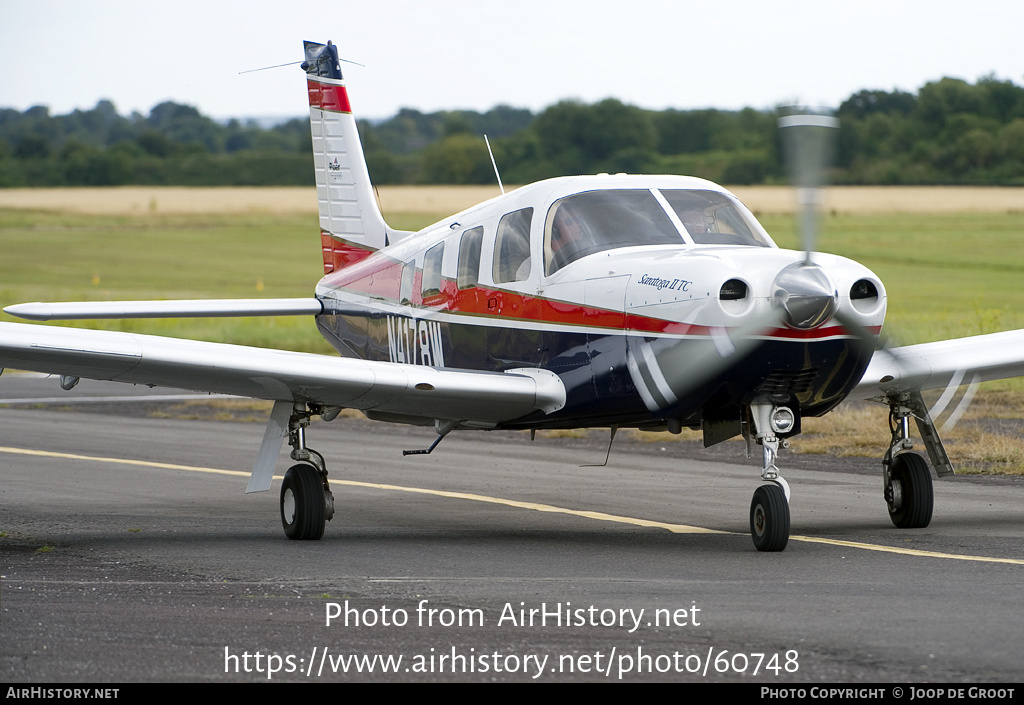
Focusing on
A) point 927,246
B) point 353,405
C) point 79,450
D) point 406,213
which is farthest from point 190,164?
point 353,405

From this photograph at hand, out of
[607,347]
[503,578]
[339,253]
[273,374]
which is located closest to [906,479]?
[607,347]

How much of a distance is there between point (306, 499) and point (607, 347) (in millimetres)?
2722

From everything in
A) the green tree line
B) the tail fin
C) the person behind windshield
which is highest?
the green tree line

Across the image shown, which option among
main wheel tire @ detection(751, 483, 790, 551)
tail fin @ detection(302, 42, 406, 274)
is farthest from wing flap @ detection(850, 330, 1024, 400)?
tail fin @ detection(302, 42, 406, 274)

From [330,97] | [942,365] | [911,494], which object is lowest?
[911,494]

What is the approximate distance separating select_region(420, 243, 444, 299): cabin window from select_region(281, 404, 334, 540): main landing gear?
1828 mm

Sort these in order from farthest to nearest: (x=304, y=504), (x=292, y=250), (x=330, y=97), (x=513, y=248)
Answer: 1. (x=292, y=250)
2. (x=330, y=97)
3. (x=513, y=248)
4. (x=304, y=504)

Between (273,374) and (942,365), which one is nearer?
(273,374)

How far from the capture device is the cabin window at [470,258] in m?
11.4

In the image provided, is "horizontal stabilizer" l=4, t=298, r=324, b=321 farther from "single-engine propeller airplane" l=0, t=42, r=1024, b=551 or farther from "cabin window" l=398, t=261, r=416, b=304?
"cabin window" l=398, t=261, r=416, b=304

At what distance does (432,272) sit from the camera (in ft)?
39.8

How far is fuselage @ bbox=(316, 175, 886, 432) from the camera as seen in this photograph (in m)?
8.93

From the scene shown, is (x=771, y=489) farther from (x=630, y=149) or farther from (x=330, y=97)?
(x=630, y=149)

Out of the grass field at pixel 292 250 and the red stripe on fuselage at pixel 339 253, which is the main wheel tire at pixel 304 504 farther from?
the grass field at pixel 292 250
